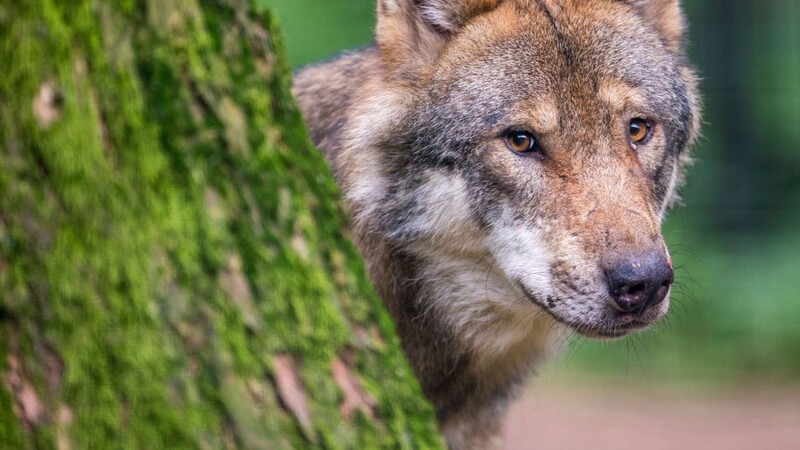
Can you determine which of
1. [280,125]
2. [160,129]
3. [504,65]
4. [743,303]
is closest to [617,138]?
[504,65]

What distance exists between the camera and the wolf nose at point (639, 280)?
3.08 m

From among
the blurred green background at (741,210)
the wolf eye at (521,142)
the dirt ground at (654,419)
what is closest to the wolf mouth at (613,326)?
the wolf eye at (521,142)

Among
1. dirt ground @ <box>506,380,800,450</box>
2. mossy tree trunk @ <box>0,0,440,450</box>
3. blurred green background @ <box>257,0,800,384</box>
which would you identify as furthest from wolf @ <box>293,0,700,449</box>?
blurred green background @ <box>257,0,800,384</box>

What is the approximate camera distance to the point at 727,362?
26.2ft

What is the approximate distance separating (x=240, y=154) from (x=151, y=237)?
249mm

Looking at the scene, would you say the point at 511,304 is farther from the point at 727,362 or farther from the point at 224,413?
the point at 727,362

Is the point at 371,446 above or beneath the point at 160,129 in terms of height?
beneath

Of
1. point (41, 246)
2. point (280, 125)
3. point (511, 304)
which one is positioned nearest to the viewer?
point (41, 246)

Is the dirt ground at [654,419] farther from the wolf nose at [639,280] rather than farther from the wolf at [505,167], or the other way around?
the wolf nose at [639,280]

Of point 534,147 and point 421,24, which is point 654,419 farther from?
point 421,24

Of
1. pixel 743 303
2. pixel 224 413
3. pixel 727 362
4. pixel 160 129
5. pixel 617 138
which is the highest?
pixel 160 129

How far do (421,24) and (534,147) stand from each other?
699 millimetres

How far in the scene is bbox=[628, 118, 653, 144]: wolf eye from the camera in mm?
3641

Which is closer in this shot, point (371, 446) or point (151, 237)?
point (151, 237)
